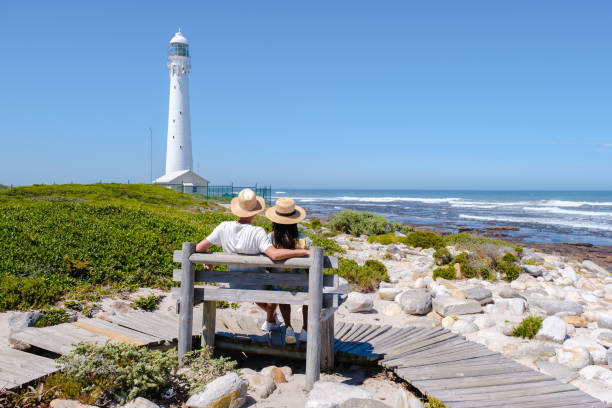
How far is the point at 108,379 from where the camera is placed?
12.8ft

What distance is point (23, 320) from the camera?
18.0 ft

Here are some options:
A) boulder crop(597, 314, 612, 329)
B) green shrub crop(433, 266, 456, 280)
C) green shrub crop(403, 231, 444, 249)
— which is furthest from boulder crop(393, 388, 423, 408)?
green shrub crop(403, 231, 444, 249)

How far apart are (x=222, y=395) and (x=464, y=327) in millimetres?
4496

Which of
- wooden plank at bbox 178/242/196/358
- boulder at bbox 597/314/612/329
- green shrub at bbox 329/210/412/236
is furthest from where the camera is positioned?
green shrub at bbox 329/210/412/236

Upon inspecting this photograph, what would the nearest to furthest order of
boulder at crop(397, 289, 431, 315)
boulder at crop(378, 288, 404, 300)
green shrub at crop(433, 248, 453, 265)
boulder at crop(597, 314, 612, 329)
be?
boulder at crop(597, 314, 612, 329), boulder at crop(397, 289, 431, 315), boulder at crop(378, 288, 404, 300), green shrub at crop(433, 248, 453, 265)

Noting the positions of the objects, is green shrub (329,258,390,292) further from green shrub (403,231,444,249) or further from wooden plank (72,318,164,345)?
green shrub (403,231,444,249)

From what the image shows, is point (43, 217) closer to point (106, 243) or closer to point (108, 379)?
point (106, 243)

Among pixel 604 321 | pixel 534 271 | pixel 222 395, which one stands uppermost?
pixel 222 395

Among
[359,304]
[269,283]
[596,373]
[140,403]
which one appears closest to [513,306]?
[359,304]

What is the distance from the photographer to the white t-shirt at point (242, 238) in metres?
4.52

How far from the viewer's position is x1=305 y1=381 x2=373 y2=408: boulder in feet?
12.8

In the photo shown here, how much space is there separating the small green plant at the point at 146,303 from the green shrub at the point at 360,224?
14819 mm

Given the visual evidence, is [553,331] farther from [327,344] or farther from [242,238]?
[242,238]

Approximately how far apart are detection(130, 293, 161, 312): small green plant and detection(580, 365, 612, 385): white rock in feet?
19.2
